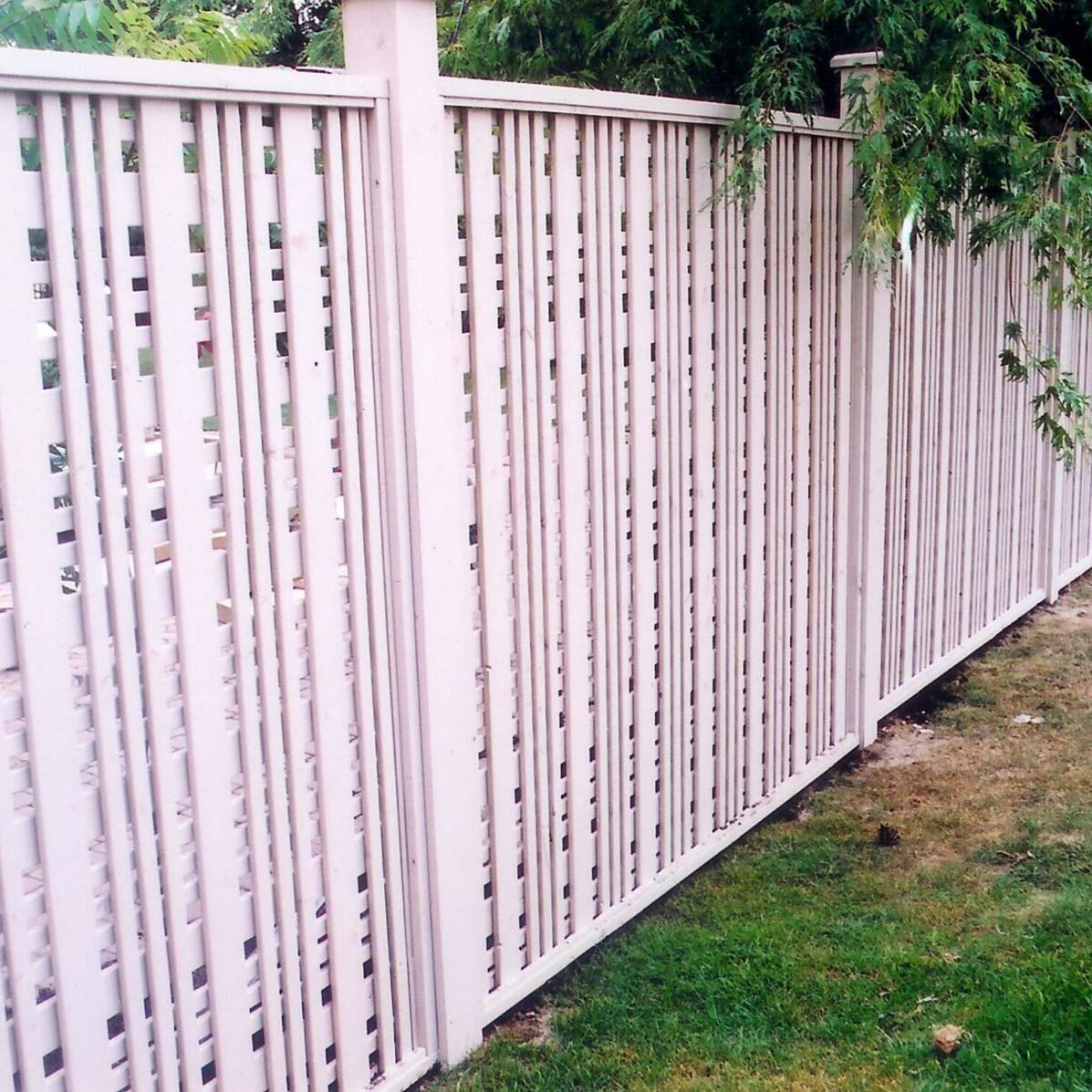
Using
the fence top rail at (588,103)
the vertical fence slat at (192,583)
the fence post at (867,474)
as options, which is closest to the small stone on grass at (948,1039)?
the vertical fence slat at (192,583)

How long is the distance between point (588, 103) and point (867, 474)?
6.91 ft

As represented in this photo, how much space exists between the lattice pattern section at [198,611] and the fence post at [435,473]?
0.19ft

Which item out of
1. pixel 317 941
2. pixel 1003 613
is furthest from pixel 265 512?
pixel 1003 613

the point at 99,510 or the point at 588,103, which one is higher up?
the point at 588,103

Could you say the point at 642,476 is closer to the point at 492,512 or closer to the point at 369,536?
the point at 492,512

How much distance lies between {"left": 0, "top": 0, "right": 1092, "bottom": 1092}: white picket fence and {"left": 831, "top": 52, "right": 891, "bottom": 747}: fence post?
28 cm

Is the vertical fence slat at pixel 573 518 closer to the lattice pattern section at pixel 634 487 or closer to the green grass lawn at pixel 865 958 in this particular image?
the lattice pattern section at pixel 634 487

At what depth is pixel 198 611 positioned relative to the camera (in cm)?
246

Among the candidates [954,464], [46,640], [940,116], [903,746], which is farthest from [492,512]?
[954,464]

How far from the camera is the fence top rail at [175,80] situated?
2.05 m

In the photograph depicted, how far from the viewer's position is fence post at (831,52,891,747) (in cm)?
481

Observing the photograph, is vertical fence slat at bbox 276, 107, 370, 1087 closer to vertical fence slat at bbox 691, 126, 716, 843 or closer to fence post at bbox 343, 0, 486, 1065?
fence post at bbox 343, 0, 486, 1065

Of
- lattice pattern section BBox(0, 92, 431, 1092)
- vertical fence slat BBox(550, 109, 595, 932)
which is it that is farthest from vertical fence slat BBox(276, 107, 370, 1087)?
vertical fence slat BBox(550, 109, 595, 932)

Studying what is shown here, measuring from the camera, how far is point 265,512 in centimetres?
260
